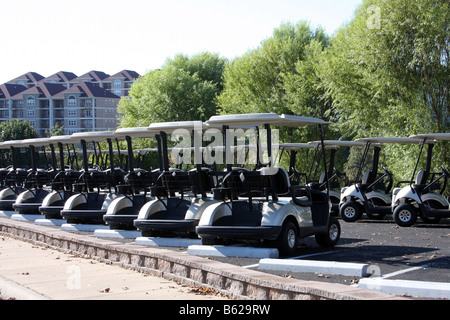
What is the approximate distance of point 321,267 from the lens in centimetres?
814

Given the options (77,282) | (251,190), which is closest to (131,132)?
(251,190)

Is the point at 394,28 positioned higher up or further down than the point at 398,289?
higher up

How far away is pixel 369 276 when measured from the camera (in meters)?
7.98

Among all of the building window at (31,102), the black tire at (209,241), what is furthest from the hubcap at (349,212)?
the building window at (31,102)

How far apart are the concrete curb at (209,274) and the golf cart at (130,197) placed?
1676mm

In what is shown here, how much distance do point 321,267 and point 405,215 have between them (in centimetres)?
823

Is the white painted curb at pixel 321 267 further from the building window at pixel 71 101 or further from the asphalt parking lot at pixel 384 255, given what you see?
the building window at pixel 71 101

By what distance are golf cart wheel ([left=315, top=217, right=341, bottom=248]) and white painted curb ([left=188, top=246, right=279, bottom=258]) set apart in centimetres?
167

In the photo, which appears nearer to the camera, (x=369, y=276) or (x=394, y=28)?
(x=369, y=276)

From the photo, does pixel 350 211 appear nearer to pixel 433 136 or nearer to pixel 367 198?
pixel 367 198

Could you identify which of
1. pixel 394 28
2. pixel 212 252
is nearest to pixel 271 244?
pixel 212 252

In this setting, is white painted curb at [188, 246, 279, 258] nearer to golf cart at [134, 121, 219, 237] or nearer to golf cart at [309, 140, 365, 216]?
golf cart at [134, 121, 219, 237]
